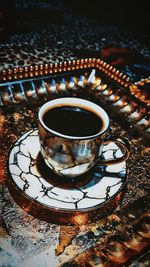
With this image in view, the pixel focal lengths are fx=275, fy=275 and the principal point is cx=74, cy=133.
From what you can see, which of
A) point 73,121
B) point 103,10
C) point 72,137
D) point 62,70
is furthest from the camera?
point 103,10

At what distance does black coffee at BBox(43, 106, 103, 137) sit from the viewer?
715 mm

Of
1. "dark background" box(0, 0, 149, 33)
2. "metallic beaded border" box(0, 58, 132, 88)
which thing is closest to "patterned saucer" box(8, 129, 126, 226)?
"metallic beaded border" box(0, 58, 132, 88)

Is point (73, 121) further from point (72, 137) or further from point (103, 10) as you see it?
point (103, 10)

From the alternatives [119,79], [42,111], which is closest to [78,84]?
[119,79]

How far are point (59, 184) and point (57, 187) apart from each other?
1 cm

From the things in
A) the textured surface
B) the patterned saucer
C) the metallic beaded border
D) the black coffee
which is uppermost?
the black coffee

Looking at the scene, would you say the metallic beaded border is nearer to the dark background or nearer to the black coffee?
the black coffee

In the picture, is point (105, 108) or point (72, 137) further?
point (105, 108)

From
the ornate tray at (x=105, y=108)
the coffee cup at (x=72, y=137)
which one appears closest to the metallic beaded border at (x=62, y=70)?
the ornate tray at (x=105, y=108)

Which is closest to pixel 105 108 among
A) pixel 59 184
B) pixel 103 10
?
pixel 59 184

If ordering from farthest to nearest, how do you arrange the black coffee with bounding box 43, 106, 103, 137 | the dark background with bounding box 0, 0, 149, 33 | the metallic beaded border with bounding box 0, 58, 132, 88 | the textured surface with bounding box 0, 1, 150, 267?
the dark background with bounding box 0, 0, 149, 33 → the metallic beaded border with bounding box 0, 58, 132, 88 → the black coffee with bounding box 43, 106, 103, 137 → the textured surface with bounding box 0, 1, 150, 267

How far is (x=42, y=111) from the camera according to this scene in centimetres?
71

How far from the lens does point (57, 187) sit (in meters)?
0.67

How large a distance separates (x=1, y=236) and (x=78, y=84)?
72 centimetres
